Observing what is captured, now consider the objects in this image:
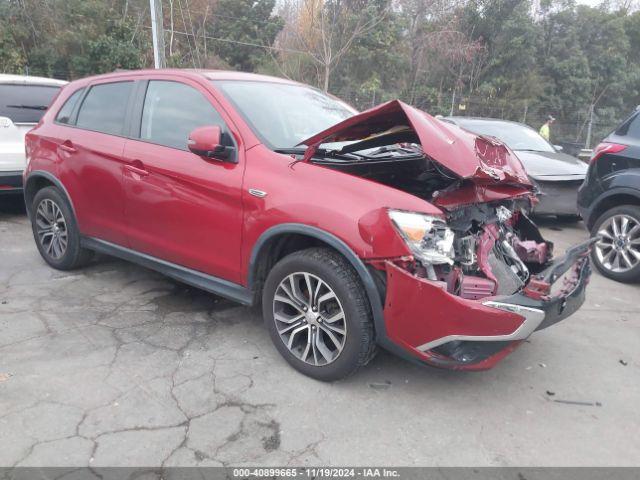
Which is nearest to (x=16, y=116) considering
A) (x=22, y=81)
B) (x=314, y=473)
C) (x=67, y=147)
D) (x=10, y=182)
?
(x=22, y=81)

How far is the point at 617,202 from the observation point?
216 inches

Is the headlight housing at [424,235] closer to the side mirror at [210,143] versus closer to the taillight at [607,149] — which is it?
the side mirror at [210,143]

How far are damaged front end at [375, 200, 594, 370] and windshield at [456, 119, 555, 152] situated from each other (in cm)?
570

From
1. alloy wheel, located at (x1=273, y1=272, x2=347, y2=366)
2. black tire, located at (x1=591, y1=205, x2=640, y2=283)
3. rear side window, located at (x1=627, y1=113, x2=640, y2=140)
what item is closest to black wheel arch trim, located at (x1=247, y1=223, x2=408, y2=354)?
alloy wheel, located at (x1=273, y1=272, x2=347, y2=366)

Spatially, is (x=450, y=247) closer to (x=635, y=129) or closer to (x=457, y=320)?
(x=457, y=320)

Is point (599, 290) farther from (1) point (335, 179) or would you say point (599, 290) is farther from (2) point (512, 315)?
(1) point (335, 179)

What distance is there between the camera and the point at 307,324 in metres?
3.21

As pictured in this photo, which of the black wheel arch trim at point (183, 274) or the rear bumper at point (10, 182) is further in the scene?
the rear bumper at point (10, 182)

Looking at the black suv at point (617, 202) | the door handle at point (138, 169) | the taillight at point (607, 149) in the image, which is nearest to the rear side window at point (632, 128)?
the black suv at point (617, 202)

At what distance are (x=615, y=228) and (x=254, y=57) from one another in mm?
25868

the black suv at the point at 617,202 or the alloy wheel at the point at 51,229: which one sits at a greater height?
the black suv at the point at 617,202

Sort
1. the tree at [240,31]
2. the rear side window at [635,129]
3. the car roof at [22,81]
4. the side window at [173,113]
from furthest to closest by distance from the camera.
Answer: the tree at [240,31], the car roof at [22,81], the rear side window at [635,129], the side window at [173,113]

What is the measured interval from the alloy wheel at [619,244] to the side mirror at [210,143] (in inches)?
151

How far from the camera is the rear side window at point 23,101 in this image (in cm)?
668
